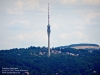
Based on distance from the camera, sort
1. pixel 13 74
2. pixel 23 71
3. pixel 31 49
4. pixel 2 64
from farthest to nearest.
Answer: pixel 31 49 → pixel 2 64 → pixel 23 71 → pixel 13 74

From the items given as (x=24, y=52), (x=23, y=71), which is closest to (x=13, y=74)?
(x=23, y=71)

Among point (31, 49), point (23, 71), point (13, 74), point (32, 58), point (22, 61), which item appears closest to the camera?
point (13, 74)

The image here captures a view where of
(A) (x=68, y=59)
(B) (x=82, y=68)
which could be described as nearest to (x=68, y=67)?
(B) (x=82, y=68)

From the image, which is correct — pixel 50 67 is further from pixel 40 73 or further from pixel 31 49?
pixel 31 49

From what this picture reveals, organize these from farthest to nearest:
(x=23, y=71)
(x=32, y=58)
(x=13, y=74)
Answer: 1. (x=32, y=58)
2. (x=23, y=71)
3. (x=13, y=74)

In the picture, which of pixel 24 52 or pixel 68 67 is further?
pixel 24 52

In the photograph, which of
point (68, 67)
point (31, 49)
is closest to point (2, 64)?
point (68, 67)

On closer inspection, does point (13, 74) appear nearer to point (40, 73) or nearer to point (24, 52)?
point (40, 73)

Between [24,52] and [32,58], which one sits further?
[24,52]

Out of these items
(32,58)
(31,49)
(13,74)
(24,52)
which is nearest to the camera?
(13,74)
